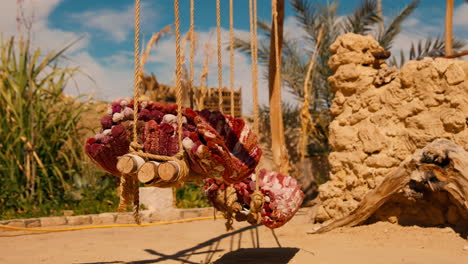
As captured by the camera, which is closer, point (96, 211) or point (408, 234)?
point (408, 234)

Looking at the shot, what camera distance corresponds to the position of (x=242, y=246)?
14.6 ft

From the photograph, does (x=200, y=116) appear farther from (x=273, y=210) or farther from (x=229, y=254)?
(x=229, y=254)

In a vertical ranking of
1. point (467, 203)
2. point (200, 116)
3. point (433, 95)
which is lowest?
point (467, 203)

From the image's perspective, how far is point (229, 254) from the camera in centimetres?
383

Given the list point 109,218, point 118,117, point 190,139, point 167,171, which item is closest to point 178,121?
point 190,139

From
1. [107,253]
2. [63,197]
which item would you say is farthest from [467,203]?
[63,197]

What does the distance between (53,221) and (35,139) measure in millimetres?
1455

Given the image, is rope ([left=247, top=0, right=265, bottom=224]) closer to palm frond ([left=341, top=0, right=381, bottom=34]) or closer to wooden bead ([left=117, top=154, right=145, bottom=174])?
wooden bead ([left=117, top=154, right=145, bottom=174])

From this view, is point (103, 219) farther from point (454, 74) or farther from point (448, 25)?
point (448, 25)

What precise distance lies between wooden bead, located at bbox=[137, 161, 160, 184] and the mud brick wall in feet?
11.4

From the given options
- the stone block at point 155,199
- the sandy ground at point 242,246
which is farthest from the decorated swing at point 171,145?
the stone block at point 155,199

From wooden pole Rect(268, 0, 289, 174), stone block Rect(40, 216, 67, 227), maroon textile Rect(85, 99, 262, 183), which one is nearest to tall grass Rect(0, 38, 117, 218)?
stone block Rect(40, 216, 67, 227)

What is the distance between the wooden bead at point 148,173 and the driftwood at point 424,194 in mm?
A: 2976

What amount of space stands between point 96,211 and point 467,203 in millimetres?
4885
